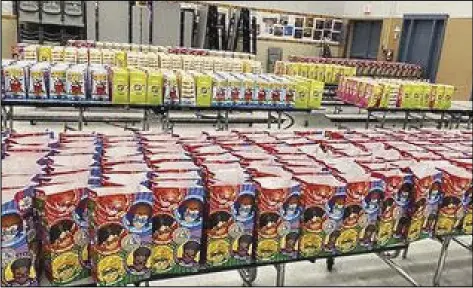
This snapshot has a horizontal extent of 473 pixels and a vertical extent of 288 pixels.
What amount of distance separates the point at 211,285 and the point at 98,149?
1059 millimetres

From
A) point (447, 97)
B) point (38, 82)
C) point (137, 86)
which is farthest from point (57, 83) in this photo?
point (447, 97)

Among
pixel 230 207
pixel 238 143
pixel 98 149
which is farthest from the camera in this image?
pixel 238 143

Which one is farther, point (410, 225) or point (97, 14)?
point (97, 14)

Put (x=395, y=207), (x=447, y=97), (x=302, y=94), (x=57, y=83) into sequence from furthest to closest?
(x=447, y=97) < (x=302, y=94) < (x=57, y=83) < (x=395, y=207)

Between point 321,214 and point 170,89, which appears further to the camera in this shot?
point 170,89

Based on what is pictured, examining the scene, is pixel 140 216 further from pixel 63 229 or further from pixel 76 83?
pixel 76 83

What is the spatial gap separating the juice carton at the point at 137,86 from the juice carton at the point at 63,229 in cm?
296

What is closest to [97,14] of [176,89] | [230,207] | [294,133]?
[176,89]

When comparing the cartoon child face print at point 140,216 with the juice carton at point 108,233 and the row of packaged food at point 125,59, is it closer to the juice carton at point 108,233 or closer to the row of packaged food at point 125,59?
the juice carton at point 108,233

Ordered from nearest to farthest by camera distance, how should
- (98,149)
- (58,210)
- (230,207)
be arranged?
(58,210), (230,207), (98,149)

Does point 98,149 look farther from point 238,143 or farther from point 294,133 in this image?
point 294,133

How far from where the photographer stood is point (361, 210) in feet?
5.72

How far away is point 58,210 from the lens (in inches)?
52.5

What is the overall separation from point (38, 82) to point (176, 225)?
3100 millimetres
